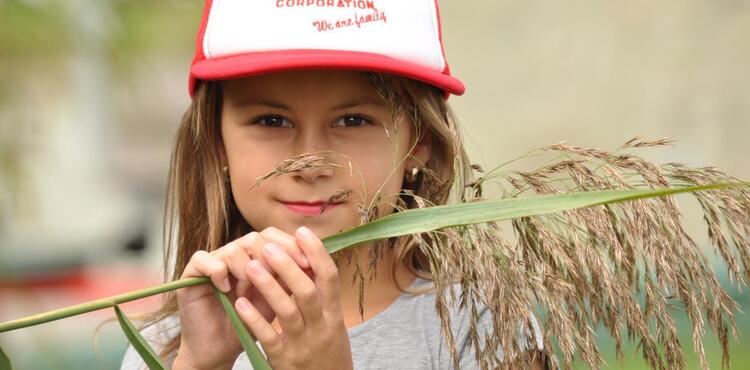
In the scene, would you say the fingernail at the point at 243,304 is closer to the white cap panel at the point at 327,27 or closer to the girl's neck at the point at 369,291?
the white cap panel at the point at 327,27

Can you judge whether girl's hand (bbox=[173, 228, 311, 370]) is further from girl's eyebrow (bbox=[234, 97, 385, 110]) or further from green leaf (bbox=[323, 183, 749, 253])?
girl's eyebrow (bbox=[234, 97, 385, 110])

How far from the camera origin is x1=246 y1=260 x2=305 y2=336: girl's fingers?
3.67 feet

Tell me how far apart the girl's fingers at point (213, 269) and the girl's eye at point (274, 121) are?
40 cm

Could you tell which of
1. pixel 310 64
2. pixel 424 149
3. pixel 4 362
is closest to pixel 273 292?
pixel 4 362

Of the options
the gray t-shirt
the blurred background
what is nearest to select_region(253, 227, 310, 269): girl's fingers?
the gray t-shirt

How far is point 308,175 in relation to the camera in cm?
142

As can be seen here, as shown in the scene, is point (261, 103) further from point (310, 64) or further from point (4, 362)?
point (4, 362)

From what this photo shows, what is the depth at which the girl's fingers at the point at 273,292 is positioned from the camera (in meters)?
1.12

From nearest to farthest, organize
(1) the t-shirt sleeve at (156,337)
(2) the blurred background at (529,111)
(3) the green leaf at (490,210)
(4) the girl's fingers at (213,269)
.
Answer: (3) the green leaf at (490,210), (4) the girl's fingers at (213,269), (1) the t-shirt sleeve at (156,337), (2) the blurred background at (529,111)

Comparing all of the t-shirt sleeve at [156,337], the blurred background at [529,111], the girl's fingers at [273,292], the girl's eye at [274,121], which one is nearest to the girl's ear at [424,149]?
the girl's eye at [274,121]

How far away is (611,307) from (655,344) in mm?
51

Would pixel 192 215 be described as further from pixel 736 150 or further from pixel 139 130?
pixel 736 150

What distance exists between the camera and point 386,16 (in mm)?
1480

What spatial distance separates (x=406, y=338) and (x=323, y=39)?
1.55 ft
